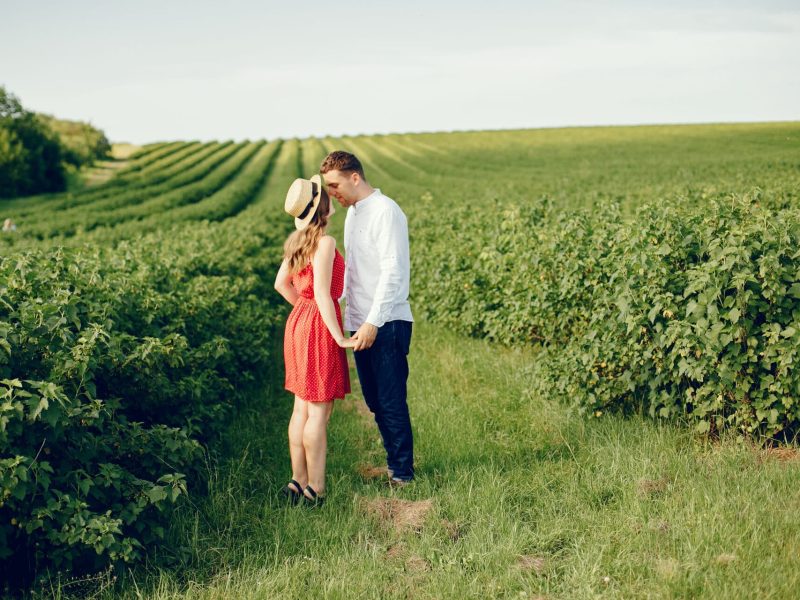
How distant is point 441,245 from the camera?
34.6ft

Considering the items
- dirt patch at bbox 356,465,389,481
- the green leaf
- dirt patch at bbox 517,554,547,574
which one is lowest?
dirt patch at bbox 356,465,389,481

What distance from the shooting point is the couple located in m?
4.39

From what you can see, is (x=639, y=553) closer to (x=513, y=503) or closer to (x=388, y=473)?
(x=513, y=503)

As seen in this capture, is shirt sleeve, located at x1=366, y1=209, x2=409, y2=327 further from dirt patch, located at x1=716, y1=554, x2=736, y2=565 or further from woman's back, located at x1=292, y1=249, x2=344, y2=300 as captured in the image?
dirt patch, located at x1=716, y1=554, x2=736, y2=565

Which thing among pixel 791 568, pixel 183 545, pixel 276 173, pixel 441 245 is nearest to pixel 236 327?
pixel 183 545

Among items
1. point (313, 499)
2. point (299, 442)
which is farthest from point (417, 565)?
point (299, 442)

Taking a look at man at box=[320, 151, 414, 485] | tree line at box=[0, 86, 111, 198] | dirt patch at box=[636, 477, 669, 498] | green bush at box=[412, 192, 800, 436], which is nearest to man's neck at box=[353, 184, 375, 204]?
man at box=[320, 151, 414, 485]

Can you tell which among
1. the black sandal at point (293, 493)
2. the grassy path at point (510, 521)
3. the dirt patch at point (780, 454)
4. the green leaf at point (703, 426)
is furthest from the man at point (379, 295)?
the dirt patch at point (780, 454)

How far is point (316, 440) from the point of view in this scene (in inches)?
178

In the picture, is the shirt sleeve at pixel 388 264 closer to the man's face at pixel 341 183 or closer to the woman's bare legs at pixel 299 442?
the man's face at pixel 341 183

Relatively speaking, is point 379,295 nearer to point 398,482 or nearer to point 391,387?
point 391,387

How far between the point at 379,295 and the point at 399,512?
1377 millimetres

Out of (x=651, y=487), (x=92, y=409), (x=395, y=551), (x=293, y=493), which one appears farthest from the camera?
(x=293, y=493)

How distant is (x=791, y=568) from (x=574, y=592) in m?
1.01
